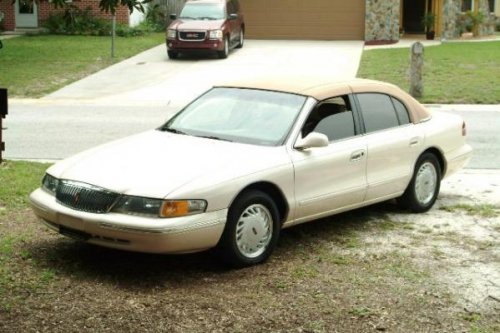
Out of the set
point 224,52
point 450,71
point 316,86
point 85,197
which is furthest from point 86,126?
point 224,52

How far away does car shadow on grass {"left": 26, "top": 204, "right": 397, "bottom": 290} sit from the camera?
6.14 metres

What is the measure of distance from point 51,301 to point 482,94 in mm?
14753

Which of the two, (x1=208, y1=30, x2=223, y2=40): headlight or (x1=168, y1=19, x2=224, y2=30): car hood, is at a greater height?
(x1=168, y1=19, x2=224, y2=30): car hood

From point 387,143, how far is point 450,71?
15.4m

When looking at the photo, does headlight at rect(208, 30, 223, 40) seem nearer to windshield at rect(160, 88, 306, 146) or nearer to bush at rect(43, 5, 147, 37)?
bush at rect(43, 5, 147, 37)

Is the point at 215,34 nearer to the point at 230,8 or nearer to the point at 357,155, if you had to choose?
the point at 230,8

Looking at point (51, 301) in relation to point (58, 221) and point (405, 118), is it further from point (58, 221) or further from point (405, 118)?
point (405, 118)

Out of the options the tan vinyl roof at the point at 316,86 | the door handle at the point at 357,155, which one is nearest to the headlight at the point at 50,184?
the tan vinyl roof at the point at 316,86

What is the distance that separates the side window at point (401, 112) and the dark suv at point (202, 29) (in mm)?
18680

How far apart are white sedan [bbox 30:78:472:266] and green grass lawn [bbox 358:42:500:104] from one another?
401 inches

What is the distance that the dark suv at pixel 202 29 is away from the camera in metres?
26.5

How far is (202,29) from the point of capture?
26.4 metres

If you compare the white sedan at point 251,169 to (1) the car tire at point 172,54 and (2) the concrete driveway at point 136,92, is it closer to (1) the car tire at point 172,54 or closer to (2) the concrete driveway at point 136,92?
(2) the concrete driveway at point 136,92

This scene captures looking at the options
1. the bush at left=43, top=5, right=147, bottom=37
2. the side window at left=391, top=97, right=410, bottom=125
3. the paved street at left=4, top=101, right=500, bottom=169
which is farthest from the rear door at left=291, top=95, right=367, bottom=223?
the bush at left=43, top=5, right=147, bottom=37
